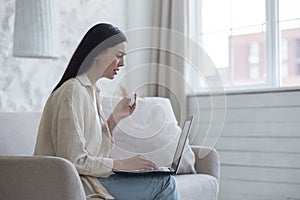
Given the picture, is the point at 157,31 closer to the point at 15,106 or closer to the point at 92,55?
the point at 15,106

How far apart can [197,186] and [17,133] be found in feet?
2.83

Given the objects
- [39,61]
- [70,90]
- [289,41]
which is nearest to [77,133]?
[70,90]

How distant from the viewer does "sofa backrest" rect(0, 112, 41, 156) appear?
78.6 inches

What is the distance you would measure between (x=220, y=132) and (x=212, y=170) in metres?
0.75

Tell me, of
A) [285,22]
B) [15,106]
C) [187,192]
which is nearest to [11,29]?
[15,106]

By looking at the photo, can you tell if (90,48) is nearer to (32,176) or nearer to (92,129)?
(92,129)

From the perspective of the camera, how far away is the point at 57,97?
1.57 m

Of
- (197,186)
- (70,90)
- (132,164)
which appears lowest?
(197,186)

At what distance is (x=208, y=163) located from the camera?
2.50 m

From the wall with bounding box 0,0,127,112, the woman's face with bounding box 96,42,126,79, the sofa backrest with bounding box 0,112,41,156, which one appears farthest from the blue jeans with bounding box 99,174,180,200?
the wall with bounding box 0,0,127,112

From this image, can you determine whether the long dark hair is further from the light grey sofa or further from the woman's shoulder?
the light grey sofa

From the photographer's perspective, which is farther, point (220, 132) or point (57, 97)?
point (220, 132)

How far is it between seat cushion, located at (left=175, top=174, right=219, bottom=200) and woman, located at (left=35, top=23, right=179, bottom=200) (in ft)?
1.21

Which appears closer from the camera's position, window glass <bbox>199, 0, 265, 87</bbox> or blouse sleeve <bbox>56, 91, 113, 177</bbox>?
blouse sleeve <bbox>56, 91, 113, 177</bbox>
